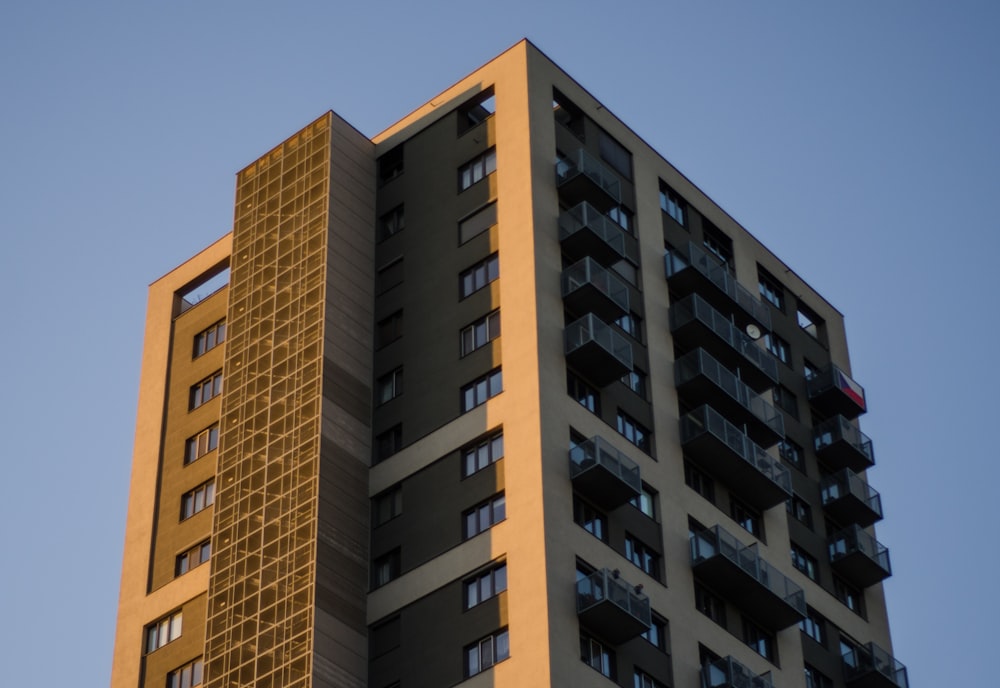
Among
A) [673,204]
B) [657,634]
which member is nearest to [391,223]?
[673,204]

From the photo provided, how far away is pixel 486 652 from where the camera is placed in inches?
2574

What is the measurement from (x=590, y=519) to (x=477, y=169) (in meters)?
16.3

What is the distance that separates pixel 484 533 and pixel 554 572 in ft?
11.3

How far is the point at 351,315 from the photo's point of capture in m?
77.0

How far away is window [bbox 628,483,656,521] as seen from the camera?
7150cm

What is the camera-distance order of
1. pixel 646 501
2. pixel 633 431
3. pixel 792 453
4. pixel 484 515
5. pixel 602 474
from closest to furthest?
1. pixel 602 474
2. pixel 484 515
3. pixel 646 501
4. pixel 633 431
5. pixel 792 453

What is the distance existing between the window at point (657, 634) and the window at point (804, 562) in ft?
37.0

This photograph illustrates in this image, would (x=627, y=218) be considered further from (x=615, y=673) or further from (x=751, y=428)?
(x=615, y=673)

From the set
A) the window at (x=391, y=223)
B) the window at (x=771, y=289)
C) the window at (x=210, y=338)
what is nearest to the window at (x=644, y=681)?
the window at (x=391, y=223)

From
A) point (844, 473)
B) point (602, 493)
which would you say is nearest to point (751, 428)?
point (844, 473)

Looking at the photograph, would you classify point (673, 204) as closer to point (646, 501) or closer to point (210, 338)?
point (646, 501)

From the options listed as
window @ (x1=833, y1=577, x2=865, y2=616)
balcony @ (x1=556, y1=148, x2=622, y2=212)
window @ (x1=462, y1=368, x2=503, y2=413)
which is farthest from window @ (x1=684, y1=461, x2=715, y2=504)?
balcony @ (x1=556, y1=148, x2=622, y2=212)

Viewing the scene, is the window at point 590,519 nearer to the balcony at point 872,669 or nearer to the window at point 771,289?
the balcony at point 872,669

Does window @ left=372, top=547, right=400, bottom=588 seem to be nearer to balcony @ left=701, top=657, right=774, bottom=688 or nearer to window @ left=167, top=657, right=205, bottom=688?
window @ left=167, top=657, right=205, bottom=688
